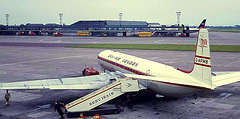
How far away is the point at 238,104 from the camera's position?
28.3 metres

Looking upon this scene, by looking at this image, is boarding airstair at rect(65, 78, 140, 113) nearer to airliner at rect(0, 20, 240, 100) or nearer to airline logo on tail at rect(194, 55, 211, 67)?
airliner at rect(0, 20, 240, 100)

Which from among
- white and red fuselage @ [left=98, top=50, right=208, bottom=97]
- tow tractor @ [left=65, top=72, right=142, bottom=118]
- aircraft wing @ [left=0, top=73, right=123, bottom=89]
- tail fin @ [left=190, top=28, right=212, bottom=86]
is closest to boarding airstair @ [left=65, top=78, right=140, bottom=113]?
tow tractor @ [left=65, top=72, right=142, bottom=118]

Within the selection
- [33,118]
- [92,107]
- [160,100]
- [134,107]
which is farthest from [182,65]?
[33,118]

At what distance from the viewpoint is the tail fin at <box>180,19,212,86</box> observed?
915 inches

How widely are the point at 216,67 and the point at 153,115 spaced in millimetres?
30348

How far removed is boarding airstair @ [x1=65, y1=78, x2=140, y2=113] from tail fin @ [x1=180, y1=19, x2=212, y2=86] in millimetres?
6290

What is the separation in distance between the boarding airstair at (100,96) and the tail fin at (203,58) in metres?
6.29

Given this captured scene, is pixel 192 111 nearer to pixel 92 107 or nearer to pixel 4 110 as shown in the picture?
pixel 92 107

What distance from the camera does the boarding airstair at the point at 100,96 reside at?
25.6 m

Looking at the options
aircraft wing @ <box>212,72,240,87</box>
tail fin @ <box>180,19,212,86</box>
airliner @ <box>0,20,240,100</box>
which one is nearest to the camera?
tail fin @ <box>180,19,212,86</box>

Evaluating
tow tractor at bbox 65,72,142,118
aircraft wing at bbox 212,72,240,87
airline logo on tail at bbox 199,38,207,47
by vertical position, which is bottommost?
tow tractor at bbox 65,72,142,118

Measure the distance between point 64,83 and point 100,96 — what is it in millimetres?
5699

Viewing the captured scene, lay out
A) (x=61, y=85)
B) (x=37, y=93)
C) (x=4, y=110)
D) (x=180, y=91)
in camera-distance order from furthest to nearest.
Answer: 1. (x=37, y=93)
2. (x=61, y=85)
3. (x=4, y=110)
4. (x=180, y=91)

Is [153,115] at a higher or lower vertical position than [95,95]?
lower
